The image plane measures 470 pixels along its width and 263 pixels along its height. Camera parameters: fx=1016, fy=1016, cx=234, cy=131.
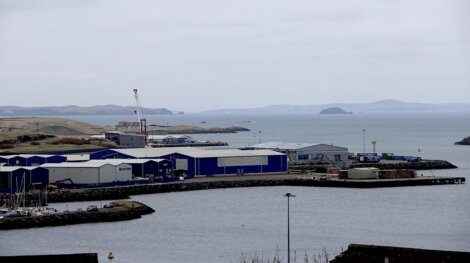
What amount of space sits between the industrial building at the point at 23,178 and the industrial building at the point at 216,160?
5246mm

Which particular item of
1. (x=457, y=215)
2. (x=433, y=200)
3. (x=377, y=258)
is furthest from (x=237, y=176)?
(x=377, y=258)

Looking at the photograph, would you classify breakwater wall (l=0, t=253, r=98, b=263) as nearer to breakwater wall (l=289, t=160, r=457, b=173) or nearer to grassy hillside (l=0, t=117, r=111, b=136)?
breakwater wall (l=289, t=160, r=457, b=173)

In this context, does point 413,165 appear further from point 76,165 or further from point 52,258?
point 52,258

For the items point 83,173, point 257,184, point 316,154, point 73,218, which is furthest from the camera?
point 316,154

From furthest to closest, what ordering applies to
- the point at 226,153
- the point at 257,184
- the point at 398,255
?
the point at 226,153 < the point at 257,184 < the point at 398,255

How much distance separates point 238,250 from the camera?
2264cm

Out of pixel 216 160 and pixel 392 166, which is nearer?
pixel 216 160

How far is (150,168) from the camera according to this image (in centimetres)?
3897

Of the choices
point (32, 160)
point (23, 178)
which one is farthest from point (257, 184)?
point (32, 160)

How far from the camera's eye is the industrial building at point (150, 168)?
127 feet

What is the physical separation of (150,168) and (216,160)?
2.70 m

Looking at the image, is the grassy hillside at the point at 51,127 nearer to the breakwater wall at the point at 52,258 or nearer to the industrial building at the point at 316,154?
the industrial building at the point at 316,154

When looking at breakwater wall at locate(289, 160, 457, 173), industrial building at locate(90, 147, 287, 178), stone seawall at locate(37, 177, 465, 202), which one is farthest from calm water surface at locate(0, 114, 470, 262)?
breakwater wall at locate(289, 160, 457, 173)

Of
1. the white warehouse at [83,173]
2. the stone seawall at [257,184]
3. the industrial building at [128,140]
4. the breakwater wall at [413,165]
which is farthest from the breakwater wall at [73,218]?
the industrial building at [128,140]
